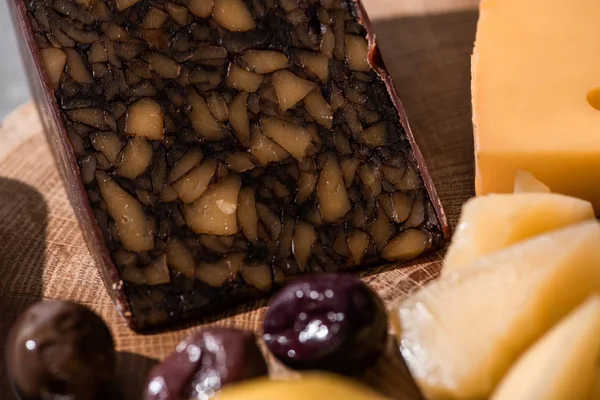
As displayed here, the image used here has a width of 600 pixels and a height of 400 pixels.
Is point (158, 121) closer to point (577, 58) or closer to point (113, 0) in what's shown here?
point (113, 0)

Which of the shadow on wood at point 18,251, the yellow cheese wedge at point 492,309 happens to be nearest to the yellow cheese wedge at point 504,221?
the yellow cheese wedge at point 492,309

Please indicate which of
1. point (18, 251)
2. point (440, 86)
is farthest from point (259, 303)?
point (440, 86)

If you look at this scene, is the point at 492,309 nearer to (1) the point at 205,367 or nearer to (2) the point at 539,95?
(1) the point at 205,367

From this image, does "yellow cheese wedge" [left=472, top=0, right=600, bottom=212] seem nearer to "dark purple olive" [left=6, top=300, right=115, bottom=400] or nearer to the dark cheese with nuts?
the dark cheese with nuts

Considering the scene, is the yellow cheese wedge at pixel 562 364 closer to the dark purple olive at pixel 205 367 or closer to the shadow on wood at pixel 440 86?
the dark purple olive at pixel 205 367

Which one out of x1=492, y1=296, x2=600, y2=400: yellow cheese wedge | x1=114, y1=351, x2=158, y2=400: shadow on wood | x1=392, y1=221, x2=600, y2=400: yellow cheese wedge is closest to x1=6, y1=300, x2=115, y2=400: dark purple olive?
x1=114, y1=351, x2=158, y2=400: shadow on wood

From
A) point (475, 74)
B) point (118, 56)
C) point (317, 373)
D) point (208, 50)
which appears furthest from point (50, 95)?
point (475, 74)
